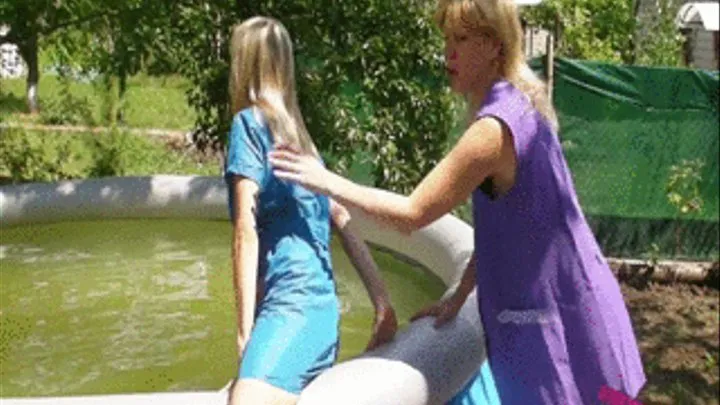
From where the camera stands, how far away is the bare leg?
2834 millimetres

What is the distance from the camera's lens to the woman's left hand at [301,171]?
8.13 feet

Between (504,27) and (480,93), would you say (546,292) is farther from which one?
(504,27)

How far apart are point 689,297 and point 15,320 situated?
15.4ft

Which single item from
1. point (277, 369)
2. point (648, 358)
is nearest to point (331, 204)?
point (277, 369)

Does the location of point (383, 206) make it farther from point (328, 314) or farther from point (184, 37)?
point (184, 37)

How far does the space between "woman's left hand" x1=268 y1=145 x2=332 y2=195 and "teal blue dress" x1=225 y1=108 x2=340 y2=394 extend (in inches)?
20.4

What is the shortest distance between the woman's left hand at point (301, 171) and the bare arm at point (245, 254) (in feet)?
1.68

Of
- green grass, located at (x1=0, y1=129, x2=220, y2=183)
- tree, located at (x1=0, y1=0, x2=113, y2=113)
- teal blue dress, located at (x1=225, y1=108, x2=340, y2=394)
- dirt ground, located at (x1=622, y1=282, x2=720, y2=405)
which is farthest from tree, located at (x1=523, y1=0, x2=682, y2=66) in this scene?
teal blue dress, located at (x1=225, y1=108, x2=340, y2=394)

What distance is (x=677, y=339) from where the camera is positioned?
24.3 feet

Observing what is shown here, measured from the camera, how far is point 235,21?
8555 mm

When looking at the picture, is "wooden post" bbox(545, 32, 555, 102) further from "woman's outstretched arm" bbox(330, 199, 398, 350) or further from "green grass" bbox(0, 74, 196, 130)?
"green grass" bbox(0, 74, 196, 130)

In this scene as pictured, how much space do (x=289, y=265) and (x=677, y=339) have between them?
489 cm

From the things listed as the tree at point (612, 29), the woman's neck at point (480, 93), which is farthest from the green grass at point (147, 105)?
the woman's neck at point (480, 93)

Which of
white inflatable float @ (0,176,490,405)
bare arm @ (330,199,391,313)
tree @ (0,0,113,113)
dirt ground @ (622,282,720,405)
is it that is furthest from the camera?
tree @ (0,0,113,113)
